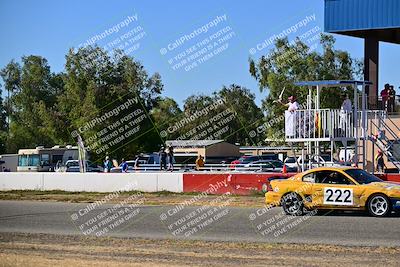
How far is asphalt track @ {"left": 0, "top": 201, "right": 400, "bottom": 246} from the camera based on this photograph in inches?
642

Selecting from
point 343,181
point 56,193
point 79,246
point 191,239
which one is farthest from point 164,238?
point 56,193

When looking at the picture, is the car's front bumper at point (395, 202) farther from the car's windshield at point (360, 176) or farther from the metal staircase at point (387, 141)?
the metal staircase at point (387, 141)

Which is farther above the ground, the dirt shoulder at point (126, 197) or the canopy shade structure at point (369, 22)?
the canopy shade structure at point (369, 22)

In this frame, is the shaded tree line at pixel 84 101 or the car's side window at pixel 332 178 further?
the shaded tree line at pixel 84 101

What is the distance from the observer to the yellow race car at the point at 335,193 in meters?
20.2

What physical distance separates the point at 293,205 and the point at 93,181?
48.3ft

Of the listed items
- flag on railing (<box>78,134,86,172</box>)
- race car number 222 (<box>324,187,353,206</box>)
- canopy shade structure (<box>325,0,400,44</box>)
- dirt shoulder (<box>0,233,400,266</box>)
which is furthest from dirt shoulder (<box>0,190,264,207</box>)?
dirt shoulder (<box>0,233,400,266</box>)

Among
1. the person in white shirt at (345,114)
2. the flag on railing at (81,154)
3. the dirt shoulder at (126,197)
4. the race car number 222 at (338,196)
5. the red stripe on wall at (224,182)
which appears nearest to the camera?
the race car number 222 at (338,196)

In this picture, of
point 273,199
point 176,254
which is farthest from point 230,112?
point 176,254

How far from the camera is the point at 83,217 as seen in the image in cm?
2178

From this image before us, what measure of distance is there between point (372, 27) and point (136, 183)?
39.3 feet

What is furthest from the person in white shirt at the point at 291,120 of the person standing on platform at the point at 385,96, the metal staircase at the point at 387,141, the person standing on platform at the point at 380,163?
the person standing on platform at the point at 385,96

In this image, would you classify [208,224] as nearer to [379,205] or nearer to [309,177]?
[309,177]

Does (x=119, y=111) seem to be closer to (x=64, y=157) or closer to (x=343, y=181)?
(x=64, y=157)
